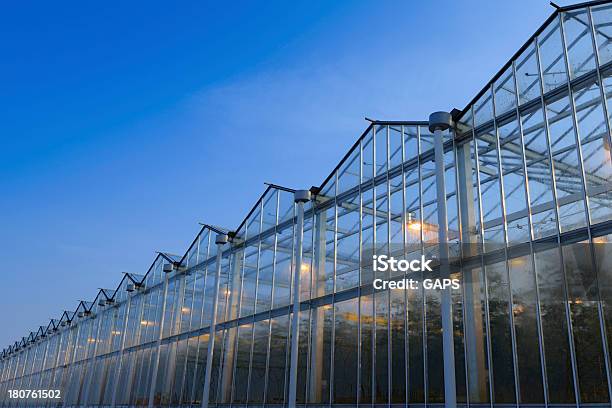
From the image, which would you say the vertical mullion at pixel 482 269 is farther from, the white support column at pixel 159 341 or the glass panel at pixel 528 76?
the white support column at pixel 159 341

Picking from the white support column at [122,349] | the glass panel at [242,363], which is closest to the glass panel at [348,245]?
the glass panel at [242,363]

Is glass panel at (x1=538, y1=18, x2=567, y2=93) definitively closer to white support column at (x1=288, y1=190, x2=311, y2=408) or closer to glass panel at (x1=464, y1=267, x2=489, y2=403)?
glass panel at (x1=464, y1=267, x2=489, y2=403)

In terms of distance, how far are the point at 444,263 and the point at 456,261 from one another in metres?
0.41

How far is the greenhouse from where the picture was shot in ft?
50.4

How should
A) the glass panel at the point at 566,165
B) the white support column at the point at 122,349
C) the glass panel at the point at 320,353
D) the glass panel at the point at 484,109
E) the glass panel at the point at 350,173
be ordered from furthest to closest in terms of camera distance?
the white support column at the point at 122,349 < the glass panel at the point at 350,173 < the glass panel at the point at 320,353 < the glass panel at the point at 484,109 < the glass panel at the point at 566,165

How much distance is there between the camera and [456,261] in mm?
18828

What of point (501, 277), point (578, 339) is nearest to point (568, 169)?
point (501, 277)

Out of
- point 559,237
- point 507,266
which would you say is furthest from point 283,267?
point 559,237

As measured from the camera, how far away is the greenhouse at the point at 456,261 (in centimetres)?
1536

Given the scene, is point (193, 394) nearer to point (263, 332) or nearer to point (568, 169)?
point (263, 332)

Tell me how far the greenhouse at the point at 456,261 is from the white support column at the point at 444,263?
5cm

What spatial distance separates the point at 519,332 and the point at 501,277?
1.81 metres

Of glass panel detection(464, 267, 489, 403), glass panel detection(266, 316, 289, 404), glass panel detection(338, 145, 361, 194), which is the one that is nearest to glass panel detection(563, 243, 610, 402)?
glass panel detection(464, 267, 489, 403)

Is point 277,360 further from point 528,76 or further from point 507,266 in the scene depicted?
point 528,76
